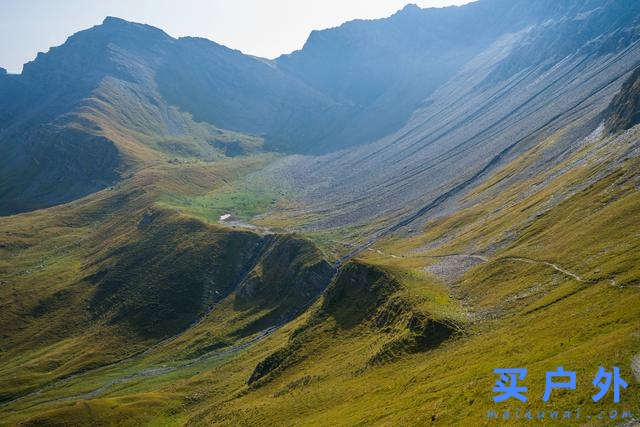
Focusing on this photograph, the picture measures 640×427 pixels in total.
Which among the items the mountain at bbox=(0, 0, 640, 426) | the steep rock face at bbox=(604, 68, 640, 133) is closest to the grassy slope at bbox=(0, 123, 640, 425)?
the mountain at bbox=(0, 0, 640, 426)

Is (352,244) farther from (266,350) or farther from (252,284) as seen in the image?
(266,350)

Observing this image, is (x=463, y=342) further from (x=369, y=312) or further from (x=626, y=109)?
(x=626, y=109)

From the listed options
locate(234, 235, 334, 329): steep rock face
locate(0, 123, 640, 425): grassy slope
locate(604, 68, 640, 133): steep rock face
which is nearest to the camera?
locate(0, 123, 640, 425): grassy slope

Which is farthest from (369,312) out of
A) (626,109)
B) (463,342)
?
(626,109)

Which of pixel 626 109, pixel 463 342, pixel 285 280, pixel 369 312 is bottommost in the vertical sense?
pixel 463 342

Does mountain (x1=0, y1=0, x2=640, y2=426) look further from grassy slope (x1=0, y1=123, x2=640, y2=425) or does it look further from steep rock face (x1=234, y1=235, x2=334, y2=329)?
steep rock face (x1=234, y1=235, x2=334, y2=329)

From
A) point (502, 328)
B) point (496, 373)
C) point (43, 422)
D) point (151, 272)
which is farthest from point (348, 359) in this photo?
point (151, 272)

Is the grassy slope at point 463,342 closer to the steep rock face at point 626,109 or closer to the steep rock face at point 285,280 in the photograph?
the steep rock face at point 626,109
